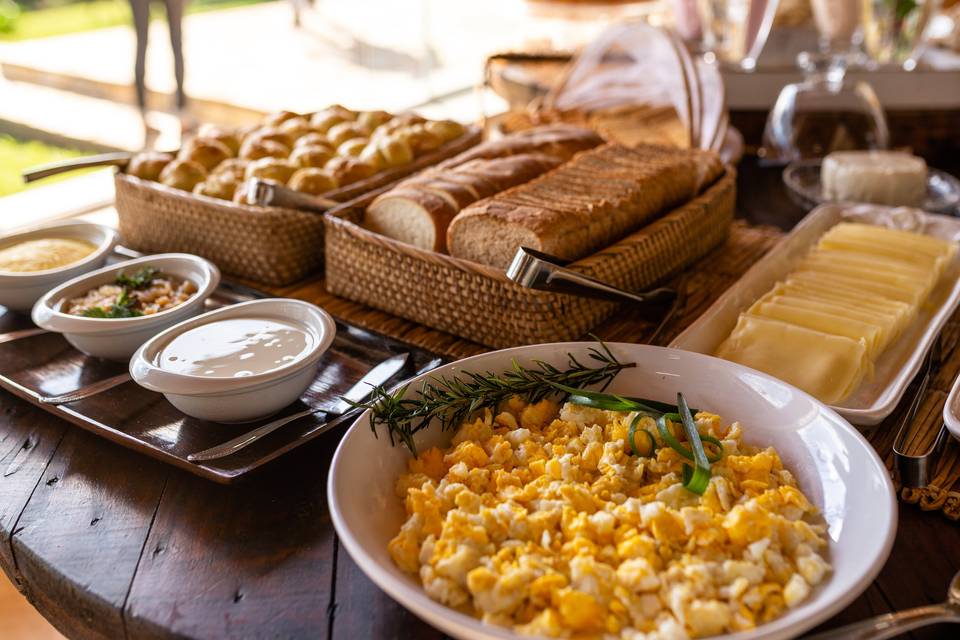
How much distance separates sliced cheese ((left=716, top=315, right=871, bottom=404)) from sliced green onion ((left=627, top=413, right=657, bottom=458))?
355 millimetres

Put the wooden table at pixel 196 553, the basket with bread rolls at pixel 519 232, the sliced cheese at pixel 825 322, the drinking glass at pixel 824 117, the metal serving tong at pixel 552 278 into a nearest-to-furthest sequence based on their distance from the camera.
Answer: the wooden table at pixel 196 553
the metal serving tong at pixel 552 278
the sliced cheese at pixel 825 322
the basket with bread rolls at pixel 519 232
the drinking glass at pixel 824 117

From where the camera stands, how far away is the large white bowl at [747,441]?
0.86 meters

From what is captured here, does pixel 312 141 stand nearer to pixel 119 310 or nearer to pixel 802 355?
pixel 119 310

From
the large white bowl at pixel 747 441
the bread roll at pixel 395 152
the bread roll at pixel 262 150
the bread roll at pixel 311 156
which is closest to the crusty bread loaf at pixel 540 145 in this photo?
the bread roll at pixel 395 152

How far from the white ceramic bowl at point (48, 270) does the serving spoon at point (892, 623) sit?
1487 mm

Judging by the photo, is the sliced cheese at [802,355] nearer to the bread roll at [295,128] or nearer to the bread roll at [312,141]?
the bread roll at [312,141]

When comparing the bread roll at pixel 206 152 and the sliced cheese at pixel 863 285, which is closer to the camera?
the sliced cheese at pixel 863 285

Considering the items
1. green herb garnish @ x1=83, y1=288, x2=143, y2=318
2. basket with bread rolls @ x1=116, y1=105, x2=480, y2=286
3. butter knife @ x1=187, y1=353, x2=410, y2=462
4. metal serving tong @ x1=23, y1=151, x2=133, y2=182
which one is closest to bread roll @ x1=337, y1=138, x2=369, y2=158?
basket with bread rolls @ x1=116, y1=105, x2=480, y2=286

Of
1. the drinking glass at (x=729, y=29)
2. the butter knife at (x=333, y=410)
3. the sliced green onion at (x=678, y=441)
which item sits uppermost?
the drinking glass at (x=729, y=29)

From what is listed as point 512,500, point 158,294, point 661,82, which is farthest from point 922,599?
point 661,82

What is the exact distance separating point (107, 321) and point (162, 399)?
178 millimetres

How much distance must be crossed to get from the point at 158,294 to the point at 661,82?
5.54 feet

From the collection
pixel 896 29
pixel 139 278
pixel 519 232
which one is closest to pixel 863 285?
pixel 519 232

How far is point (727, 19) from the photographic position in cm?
317
